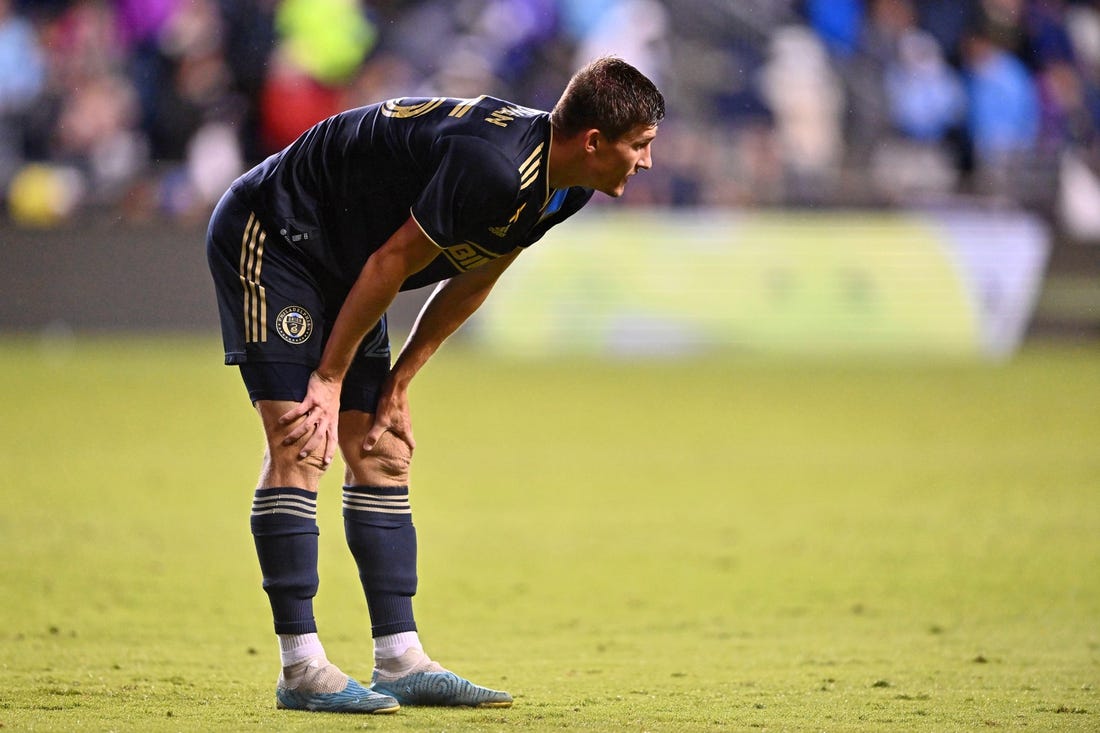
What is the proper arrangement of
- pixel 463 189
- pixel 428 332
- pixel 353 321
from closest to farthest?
1. pixel 463 189
2. pixel 353 321
3. pixel 428 332

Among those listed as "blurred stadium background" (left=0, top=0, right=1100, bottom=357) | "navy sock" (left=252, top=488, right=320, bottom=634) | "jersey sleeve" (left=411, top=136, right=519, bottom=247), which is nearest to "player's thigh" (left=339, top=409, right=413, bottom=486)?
"navy sock" (left=252, top=488, right=320, bottom=634)

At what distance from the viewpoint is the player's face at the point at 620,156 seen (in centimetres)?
436

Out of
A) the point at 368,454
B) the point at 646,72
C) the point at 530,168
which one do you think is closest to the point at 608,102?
the point at 530,168

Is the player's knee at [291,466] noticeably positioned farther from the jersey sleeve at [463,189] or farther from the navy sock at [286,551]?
the jersey sleeve at [463,189]

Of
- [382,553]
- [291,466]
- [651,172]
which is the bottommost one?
[382,553]

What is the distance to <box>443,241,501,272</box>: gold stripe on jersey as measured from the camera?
4.64 m

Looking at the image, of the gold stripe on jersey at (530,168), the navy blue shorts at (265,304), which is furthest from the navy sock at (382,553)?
the gold stripe on jersey at (530,168)

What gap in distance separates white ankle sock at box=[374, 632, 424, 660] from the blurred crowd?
1454 cm

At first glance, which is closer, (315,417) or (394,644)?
(315,417)

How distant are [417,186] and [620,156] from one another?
63 cm

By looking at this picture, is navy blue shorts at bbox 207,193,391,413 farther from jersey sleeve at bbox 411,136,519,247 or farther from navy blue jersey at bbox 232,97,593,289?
jersey sleeve at bbox 411,136,519,247

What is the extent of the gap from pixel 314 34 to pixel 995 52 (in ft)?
29.7

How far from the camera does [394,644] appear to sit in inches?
192

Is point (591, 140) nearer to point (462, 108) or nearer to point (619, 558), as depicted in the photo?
point (462, 108)
